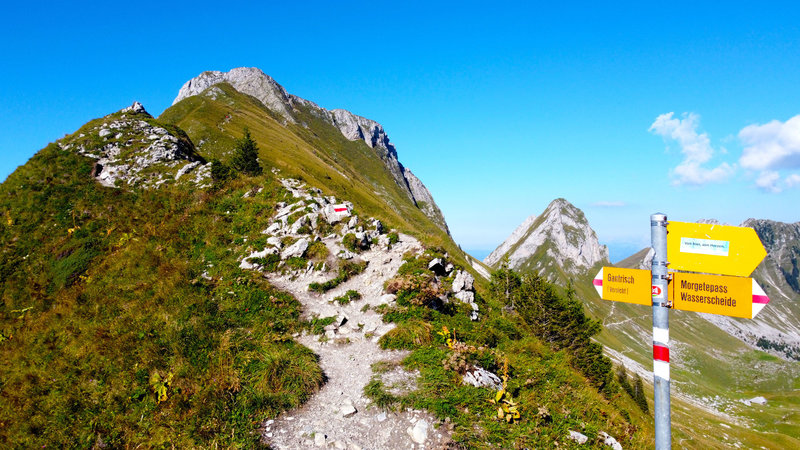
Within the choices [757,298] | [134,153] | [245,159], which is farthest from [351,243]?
[134,153]

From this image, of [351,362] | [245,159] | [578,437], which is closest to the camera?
[578,437]

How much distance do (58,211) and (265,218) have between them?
13.8m

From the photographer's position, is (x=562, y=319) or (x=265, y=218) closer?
(x=265, y=218)

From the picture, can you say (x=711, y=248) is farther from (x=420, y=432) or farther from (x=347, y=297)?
(x=347, y=297)

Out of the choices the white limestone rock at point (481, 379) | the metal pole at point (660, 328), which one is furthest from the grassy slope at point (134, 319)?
the metal pole at point (660, 328)

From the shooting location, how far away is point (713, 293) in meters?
4.84

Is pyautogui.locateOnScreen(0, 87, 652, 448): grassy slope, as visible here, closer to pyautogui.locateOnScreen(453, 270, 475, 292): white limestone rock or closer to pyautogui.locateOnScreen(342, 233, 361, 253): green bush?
pyautogui.locateOnScreen(453, 270, 475, 292): white limestone rock

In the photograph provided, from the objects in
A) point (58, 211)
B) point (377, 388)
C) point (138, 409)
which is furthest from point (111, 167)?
point (377, 388)

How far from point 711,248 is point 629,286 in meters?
1.16

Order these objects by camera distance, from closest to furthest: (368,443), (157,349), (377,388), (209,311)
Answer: (368,443) < (377,388) < (157,349) < (209,311)

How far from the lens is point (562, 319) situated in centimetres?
3603

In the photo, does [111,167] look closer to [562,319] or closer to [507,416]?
[507,416]

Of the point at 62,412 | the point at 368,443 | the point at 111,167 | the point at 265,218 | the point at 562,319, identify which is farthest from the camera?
the point at 562,319

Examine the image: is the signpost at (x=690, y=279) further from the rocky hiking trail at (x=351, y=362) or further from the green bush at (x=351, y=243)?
the green bush at (x=351, y=243)
